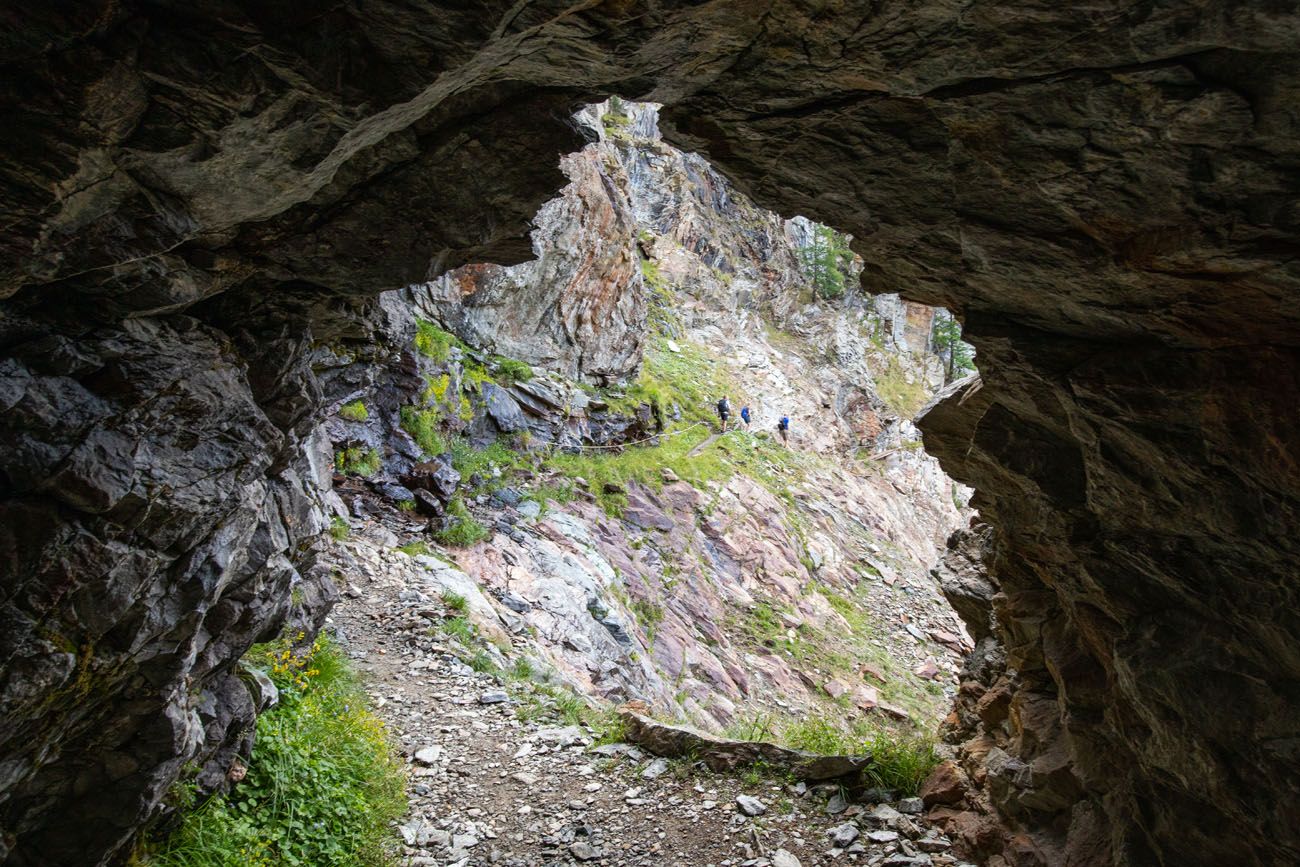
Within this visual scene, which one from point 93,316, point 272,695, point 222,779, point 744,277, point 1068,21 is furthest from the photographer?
point 744,277

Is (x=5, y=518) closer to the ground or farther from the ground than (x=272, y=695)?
farther from the ground

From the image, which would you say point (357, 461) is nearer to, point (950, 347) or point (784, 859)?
point (784, 859)

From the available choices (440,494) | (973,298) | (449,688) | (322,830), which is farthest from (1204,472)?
(440,494)

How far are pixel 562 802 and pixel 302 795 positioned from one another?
3068mm

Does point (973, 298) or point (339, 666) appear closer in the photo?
point (973, 298)

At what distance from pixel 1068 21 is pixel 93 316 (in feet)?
19.3

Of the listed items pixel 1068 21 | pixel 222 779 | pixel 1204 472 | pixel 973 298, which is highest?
pixel 1068 21

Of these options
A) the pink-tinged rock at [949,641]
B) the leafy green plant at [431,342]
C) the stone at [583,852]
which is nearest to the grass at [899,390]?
the pink-tinged rock at [949,641]

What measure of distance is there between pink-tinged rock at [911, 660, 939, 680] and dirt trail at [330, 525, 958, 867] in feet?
47.6

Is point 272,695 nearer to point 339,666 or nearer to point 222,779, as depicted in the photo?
point 222,779

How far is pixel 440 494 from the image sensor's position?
704 inches

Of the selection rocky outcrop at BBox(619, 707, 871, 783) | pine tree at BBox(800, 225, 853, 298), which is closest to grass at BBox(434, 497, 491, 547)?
rocky outcrop at BBox(619, 707, 871, 783)

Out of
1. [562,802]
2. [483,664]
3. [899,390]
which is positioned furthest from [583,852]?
[899,390]

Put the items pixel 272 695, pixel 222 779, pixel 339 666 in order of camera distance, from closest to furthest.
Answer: pixel 222 779, pixel 272 695, pixel 339 666
